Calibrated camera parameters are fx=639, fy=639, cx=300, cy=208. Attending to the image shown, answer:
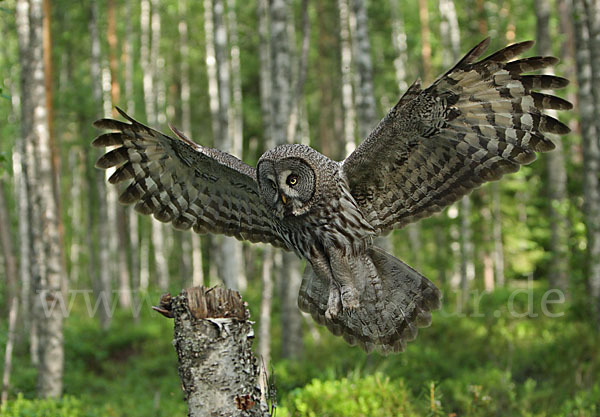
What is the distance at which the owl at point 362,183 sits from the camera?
180 inches

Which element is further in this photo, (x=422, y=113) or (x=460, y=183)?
(x=460, y=183)

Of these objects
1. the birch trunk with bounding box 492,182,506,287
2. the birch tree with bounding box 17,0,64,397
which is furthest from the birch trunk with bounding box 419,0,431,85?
the birch tree with bounding box 17,0,64,397

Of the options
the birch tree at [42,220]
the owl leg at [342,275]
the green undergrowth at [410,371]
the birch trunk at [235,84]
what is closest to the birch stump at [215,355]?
the green undergrowth at [410,371]

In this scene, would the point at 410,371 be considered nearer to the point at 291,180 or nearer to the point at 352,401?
the point at 352,401

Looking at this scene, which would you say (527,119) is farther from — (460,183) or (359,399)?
(359,399)

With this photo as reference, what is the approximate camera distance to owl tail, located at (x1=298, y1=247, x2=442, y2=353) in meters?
5.07

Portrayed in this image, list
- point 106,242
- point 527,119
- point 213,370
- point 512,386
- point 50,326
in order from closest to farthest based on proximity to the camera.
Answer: point 213,370 < point 527,119 < point 512,386 < point 50,326 < point 106,242

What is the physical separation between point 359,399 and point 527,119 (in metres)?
2.88

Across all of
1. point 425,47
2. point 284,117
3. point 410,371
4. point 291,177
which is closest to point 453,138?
point 291,177

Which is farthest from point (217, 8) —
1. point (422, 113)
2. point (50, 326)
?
point (422, 113)

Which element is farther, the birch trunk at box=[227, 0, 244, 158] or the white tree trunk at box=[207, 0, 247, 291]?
the birch trunk at box=[227, 0, 244, 158]

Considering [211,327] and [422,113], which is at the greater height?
[422,113]

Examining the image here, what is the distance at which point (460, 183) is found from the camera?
5.01m

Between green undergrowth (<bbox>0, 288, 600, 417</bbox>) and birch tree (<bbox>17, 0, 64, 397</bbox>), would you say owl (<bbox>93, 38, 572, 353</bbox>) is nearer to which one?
green undergrowth (<bbox>0, 288, 600, 417</bbox>)
